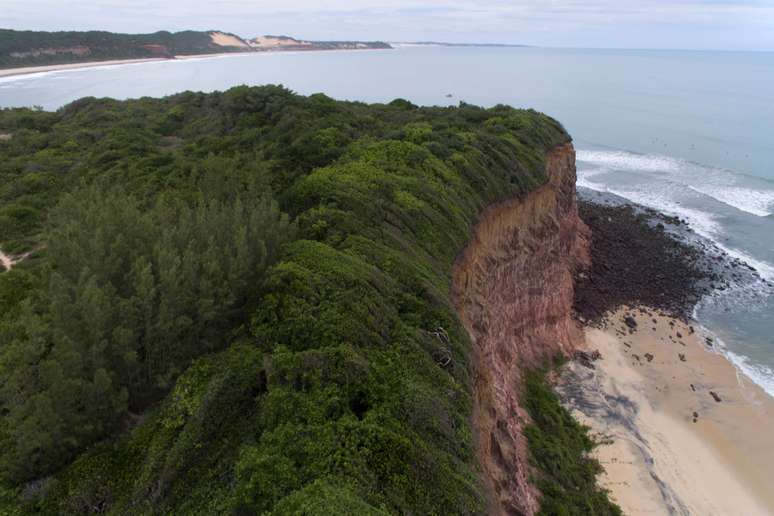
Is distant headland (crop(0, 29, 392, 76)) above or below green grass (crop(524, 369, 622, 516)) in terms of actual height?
above

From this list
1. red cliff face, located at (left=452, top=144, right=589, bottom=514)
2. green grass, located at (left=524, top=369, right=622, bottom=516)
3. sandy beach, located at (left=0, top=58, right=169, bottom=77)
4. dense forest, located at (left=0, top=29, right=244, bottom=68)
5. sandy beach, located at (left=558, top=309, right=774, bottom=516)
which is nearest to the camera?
red cliff face, located at (left=452, top=144, right=589, bottom=514)

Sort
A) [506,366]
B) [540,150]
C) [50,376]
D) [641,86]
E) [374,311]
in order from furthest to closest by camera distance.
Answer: [641,86]
[540,150]
[506,366]
[374,311]
[50,376]

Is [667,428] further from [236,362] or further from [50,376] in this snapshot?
[50,376]

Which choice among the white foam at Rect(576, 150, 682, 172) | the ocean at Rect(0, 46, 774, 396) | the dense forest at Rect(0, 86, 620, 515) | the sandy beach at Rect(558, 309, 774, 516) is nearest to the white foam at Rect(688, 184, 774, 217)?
the ocean at Rect(0, 46, 774, 396)

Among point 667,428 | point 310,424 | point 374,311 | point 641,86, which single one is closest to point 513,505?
point 374,311

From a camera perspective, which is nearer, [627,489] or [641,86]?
[627,489]

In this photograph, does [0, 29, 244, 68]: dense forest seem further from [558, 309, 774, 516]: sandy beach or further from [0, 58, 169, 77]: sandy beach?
[558, 309, 774, 516]: sandy beach

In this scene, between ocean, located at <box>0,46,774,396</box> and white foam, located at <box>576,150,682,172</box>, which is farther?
white foam, located at <box>576,150,682,172</box>

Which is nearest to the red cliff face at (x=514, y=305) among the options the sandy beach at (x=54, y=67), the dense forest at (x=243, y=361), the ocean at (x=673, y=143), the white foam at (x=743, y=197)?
the dense forest at (x=243, y=361)
